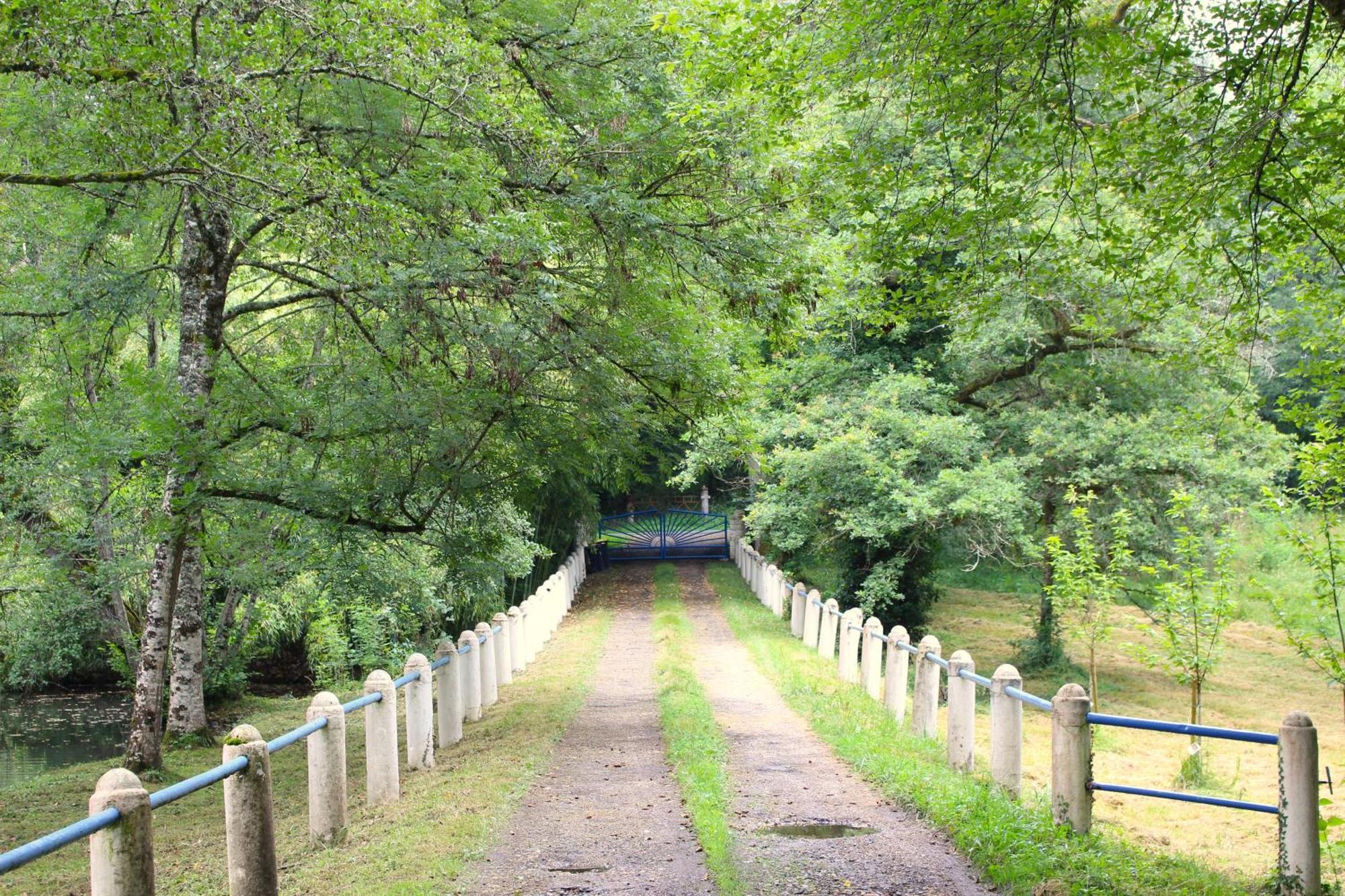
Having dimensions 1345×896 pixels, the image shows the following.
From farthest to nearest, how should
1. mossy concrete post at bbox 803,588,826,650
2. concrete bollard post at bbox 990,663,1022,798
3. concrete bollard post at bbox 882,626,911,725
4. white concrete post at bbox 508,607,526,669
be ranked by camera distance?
mossy concrete post at bbox 803,588,826,650, white concrete post at bbox 508,607,526,669, concrete bollard post at bbox 882,626,911,725, concrete bollard post at bbox 990,663,1022,798

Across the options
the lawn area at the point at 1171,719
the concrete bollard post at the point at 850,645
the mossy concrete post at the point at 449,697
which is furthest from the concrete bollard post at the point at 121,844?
the concrete bollard post at the point at 850,645

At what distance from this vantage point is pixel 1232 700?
22.3 meters

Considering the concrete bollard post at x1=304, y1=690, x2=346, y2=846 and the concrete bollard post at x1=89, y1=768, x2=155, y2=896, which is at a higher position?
the concrete bollard post at x1=89, y1=768, x2=155, y2=896

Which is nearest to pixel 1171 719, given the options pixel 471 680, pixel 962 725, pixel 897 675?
pixel 897 675

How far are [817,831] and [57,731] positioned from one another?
51.8ft

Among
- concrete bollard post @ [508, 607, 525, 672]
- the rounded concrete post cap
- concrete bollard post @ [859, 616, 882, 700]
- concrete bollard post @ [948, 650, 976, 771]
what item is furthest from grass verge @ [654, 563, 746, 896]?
the rounded concrete post cap

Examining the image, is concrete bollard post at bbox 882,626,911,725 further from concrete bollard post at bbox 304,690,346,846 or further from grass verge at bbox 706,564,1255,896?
concrete bollard post at bbox 304,690,346,846

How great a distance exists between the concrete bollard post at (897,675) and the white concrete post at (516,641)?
22.0 ft

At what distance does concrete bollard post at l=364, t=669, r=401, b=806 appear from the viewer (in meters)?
8.76

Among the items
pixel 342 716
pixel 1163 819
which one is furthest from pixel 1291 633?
pixel 342 716

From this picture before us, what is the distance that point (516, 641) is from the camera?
18125mm

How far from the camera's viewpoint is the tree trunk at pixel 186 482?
34.2ft

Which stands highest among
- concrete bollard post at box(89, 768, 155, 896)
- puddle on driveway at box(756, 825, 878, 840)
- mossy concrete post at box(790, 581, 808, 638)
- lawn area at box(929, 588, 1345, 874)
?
concrete bollard post at box(89, 768, 155, 896)

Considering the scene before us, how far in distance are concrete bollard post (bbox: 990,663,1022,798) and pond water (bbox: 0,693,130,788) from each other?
12407mm
